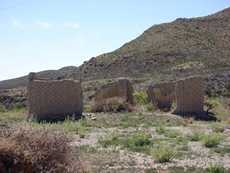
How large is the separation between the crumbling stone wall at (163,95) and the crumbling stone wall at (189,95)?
3.34m

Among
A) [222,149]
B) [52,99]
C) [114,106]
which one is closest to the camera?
[222,149]

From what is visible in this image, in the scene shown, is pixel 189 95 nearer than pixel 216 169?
No

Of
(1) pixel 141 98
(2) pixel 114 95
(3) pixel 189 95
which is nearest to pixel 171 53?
(1) pixel 141 98

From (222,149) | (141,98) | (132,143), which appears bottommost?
(222,149)

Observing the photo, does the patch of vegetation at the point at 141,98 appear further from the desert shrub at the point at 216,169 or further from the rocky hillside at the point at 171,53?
the desert shrub at the point at 216,169

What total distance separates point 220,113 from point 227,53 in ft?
118

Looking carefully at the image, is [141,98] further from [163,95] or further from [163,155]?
[163,155]

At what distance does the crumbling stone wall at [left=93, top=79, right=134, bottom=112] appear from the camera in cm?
2902

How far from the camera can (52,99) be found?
2403 cm

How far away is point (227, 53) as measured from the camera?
6272 cm

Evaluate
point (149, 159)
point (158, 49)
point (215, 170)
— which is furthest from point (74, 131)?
point (158, 49)

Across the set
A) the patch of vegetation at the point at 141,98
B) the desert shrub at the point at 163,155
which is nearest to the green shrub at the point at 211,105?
the patch of vegetation at the point at 141,98

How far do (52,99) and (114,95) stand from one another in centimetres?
749

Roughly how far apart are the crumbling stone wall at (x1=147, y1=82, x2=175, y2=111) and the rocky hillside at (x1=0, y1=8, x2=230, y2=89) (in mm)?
19067
